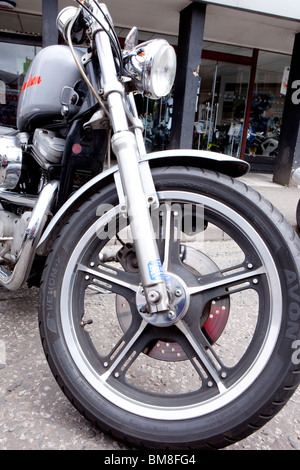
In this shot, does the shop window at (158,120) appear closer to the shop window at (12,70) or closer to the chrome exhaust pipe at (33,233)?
the shop window at (12,70)

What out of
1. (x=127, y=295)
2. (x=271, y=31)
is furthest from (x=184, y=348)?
(x=271, y=31)

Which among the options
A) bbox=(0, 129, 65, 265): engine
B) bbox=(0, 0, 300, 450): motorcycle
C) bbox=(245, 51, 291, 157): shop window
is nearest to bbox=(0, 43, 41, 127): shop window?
bbox=(245, 51, 291, 157): shop window

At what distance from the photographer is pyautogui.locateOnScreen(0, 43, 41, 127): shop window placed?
7.21 meters

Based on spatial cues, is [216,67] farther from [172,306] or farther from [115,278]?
[172,306]

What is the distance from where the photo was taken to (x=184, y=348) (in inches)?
49.5

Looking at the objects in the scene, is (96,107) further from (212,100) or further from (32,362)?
(212,100)

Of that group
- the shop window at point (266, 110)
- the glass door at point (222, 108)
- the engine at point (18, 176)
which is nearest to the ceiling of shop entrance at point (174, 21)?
the glass door at point (222, 108)

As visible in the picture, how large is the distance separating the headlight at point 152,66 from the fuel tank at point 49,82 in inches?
15.0

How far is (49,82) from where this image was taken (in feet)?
5.47

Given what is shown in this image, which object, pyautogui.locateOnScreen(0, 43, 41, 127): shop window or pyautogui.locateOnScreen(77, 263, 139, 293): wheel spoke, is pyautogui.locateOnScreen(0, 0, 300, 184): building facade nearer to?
pyautogui.locateOnScreen(0, 43, 41, 127): shop window

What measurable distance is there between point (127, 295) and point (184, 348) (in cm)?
27

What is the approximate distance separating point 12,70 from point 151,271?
25.0 feet

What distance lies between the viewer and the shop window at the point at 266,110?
921 centimetres

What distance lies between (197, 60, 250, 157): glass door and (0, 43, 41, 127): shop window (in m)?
3.85
